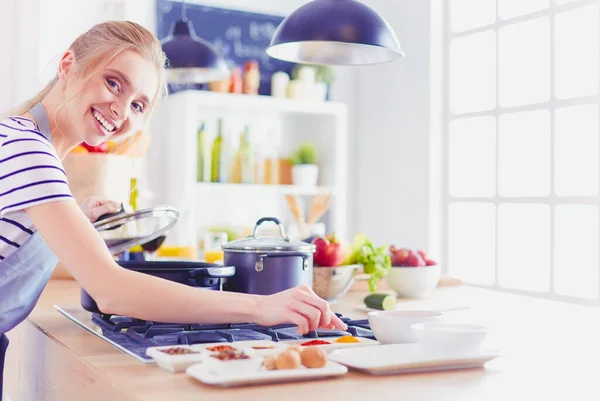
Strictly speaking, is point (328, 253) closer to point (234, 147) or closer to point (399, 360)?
point (399, 360)

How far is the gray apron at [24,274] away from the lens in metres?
1.44

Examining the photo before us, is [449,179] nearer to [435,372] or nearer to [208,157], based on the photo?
[208,157]

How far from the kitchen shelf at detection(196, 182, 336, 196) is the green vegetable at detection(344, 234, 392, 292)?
2728 mm

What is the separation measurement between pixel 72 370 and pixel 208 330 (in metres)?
0.28

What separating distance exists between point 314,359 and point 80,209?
0.57 meters

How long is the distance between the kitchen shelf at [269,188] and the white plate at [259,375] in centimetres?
368

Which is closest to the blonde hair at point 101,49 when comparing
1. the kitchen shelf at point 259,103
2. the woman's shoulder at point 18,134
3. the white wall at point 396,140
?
the woman's shoulder at point 18,134

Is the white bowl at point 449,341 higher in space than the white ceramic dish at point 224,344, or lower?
higher

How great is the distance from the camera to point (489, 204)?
4.62m

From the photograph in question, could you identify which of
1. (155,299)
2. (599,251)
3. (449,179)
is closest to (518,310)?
(155,299)

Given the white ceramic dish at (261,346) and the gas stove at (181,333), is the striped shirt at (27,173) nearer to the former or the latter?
the gas stove at (181,333)

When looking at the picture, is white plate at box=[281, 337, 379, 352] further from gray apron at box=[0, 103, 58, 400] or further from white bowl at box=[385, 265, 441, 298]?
white bowl at box=[385, 265, 441, 298]

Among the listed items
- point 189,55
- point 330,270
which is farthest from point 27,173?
point 189,55

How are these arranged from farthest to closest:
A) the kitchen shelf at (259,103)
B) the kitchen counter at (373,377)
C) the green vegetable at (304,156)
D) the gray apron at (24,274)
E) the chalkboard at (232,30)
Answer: the green vegetable at (304,156) < the chalkboard at (232,30) < the kitchen shelf at (259,103) < the gray apron at (24,274) < the kitchen counter at (373,377)
